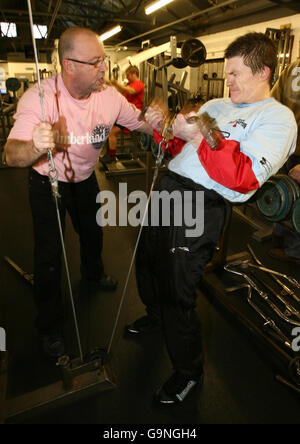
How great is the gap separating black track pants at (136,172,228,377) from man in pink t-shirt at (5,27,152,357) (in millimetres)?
497

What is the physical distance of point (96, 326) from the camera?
174 cm

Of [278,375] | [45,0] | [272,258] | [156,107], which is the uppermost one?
[45,0]

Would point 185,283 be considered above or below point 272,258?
above

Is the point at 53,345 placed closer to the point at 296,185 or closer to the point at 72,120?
the point at 72,120

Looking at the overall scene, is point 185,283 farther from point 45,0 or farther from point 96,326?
point 45,0

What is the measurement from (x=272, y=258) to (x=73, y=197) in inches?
68.7

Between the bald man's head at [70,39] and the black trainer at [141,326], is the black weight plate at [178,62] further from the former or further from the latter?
the black trainer at [141,326]

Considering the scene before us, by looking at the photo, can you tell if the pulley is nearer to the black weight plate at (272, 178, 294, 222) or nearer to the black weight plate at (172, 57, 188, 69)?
the black weight plate at (272, 178, 294, 222)

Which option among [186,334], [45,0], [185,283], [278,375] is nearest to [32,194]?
[185,283]

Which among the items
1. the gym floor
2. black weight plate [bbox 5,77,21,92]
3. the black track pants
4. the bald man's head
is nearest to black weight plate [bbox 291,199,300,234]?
the gym floor

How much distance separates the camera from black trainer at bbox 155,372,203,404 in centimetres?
133

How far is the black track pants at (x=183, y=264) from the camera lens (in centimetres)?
114

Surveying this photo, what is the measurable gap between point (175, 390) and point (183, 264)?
24.7 inches

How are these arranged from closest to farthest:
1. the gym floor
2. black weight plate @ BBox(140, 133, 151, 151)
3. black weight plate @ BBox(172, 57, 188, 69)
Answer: the gym floor < black weight plate @ BBox(172, 57, 188, 69) < black weight plate @ BBox(140, 133, 151, 151)
